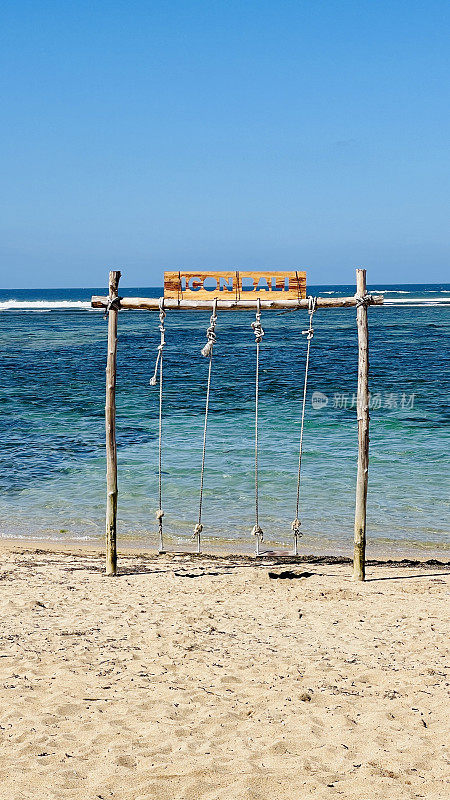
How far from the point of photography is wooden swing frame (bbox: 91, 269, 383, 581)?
7996 millimetres

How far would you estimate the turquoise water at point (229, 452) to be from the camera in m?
10.5

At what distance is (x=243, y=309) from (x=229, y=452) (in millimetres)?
6761

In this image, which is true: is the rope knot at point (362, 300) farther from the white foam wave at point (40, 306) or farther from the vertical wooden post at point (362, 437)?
the white foam wave at point (40, 306)

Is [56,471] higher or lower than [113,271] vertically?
lower

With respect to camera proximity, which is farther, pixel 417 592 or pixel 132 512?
pixel 132 512

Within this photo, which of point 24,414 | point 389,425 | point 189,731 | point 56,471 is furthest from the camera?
point 24,414

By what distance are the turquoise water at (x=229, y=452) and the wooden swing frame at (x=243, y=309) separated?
1.75m

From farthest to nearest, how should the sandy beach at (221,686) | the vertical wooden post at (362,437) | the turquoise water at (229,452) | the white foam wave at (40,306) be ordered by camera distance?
1. the white foam wave at (40,306)
2. the turquoise water at (229,452)
3. the vertical wooden post at (362,437)
4. the sandy beach at (221,686)

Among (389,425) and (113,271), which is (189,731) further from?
(389,425)

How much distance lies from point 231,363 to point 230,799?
2771cm

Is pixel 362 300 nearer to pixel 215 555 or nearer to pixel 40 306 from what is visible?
pixel 215 555

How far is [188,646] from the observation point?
5953mm

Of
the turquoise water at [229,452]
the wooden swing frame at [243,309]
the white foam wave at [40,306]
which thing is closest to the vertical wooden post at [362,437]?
the wooden swing frame at [243,309]

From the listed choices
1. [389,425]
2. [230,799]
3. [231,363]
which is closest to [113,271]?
[230,799]
